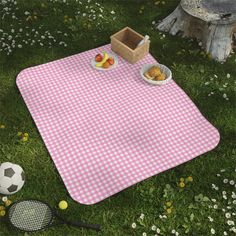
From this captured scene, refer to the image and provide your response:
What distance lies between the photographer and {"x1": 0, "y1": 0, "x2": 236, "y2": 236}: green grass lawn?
264 inches

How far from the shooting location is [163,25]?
9.83 meters

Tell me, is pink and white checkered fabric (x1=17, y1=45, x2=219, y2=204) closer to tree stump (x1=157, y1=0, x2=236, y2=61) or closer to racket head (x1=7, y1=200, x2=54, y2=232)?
racket head (x1=7, y1=200, x2=54, y2=232)

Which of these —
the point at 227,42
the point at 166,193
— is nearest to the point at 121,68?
the point at 227,42

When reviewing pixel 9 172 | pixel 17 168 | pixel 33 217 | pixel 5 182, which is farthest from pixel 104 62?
pixel 33 217

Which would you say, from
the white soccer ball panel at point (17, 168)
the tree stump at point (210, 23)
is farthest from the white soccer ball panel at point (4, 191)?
the tree stump at point (210, 23)

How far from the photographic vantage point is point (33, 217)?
6344mm

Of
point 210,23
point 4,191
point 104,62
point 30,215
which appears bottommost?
point 4,191

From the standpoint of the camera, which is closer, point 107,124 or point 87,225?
point 87,225

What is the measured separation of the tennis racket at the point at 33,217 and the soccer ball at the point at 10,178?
1.00 ft

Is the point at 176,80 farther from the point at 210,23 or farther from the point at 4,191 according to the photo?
the point at 4,191

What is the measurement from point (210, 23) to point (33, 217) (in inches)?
207

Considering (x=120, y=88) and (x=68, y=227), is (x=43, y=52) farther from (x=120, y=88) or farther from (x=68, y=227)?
(x=68, y=227)

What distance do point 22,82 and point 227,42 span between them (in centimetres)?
438

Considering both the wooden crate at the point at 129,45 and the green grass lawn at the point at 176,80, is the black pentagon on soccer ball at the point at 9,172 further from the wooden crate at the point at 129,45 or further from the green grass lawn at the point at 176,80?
the wooden crate at the point at 129,45
